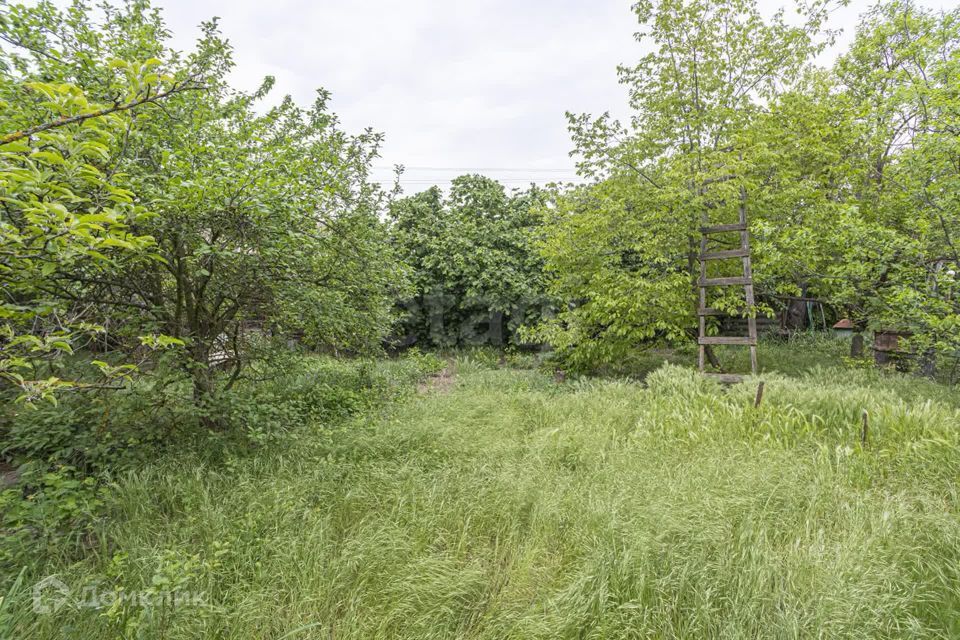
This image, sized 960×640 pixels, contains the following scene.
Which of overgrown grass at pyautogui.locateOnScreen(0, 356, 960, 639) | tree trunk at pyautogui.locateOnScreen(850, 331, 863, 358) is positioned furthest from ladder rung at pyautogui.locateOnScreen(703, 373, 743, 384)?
tree trunk at pyautogui.locateOnScreen(850, 331, 863, 358)

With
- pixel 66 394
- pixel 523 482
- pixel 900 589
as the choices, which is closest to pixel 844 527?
pixel 900 589

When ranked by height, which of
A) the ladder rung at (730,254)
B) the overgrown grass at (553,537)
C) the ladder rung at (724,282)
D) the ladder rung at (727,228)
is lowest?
the overgrown grass at (553,537)

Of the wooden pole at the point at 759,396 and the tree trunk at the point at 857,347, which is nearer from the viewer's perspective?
the wooden pole at the point at 759,396

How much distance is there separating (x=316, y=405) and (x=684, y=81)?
6.73 meters

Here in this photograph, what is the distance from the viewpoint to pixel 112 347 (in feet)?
11.0

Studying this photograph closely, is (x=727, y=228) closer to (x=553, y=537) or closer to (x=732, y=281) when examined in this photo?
(x=732, y=281)

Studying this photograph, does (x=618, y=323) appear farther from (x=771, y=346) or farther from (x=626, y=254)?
(x=771, y=346)

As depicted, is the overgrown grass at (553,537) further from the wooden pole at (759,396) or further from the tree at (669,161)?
the tree at (669,161)

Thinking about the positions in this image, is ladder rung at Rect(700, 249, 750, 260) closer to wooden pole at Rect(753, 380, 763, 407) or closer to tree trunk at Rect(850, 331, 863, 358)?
wooden pole at Rect(753, 380, 763, 407)

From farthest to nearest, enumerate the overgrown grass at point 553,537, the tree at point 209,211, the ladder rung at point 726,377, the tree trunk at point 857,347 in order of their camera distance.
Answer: the tree trunk at point 857,347 → the ladder rung at point 726,377 → the tree at point 209,211 → the overgrown grass at point 553,537

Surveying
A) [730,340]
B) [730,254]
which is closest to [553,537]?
[730,340]

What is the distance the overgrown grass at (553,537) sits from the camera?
1.72m

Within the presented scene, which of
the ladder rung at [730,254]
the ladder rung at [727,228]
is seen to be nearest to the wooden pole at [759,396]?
the ladder rung at [730,254]

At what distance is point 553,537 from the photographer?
233 centimetres
